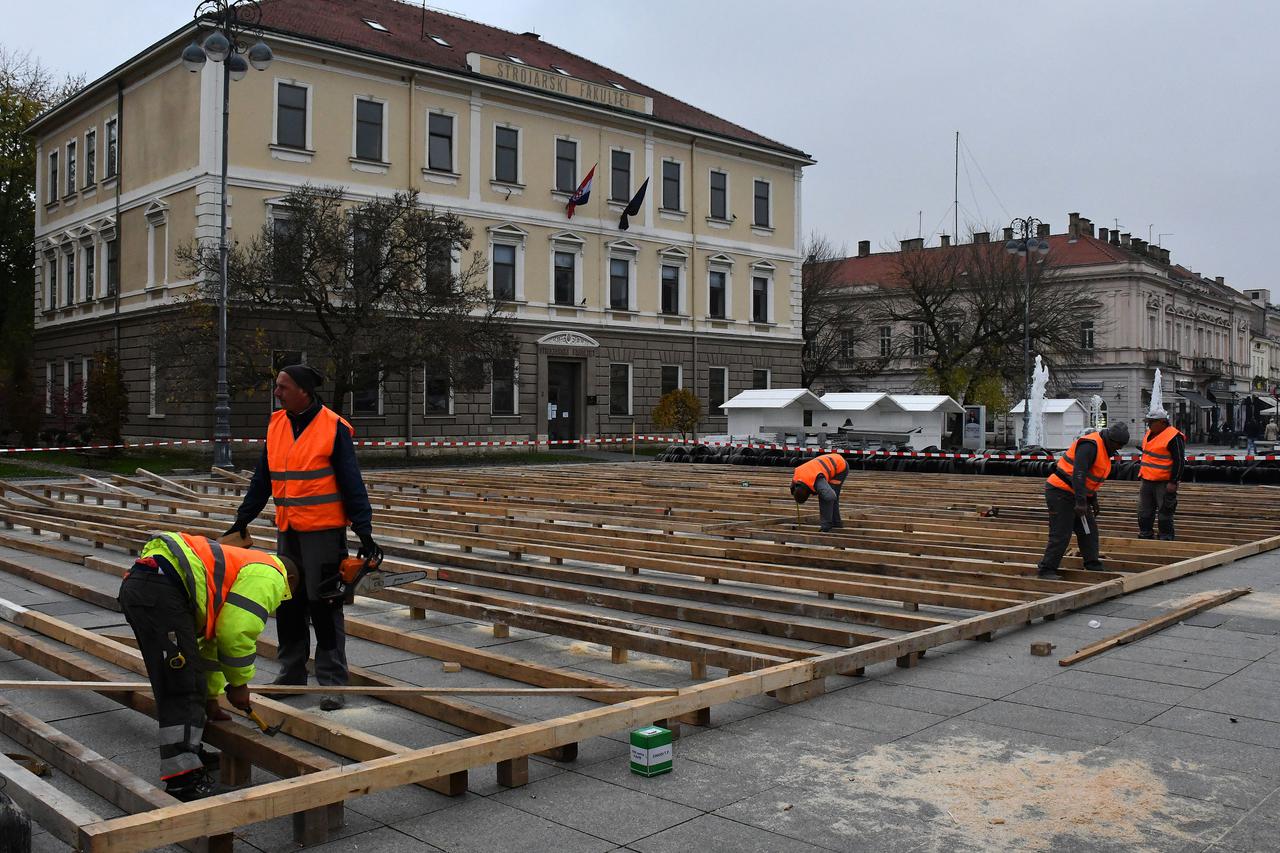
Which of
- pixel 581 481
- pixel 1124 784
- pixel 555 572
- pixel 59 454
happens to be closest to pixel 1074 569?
pixel 555 572

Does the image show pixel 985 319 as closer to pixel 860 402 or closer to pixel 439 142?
pixel 860 402

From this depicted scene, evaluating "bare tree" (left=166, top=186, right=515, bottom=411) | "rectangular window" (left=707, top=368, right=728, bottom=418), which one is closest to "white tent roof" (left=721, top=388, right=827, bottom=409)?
"rectangular window" (left=707, top=368, right=728, bottom=418)

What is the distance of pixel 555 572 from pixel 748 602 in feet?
7.29

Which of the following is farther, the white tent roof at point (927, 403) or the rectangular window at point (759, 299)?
the rectangular window at point (759, 299)

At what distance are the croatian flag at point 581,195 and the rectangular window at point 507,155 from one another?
6.28 ft

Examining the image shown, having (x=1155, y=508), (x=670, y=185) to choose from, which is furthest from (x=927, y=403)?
(x=1155, y=508)

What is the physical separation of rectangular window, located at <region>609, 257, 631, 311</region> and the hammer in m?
34.8

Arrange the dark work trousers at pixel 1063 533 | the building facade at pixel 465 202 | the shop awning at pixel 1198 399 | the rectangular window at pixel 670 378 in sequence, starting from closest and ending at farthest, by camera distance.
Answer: the dark work trousers at pixel 1063 533
the building facade at pixel 465 202
the rectangular window at pixel 670 378
the shop awning at pixel 1198 399

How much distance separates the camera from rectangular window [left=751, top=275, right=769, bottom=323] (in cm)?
4416

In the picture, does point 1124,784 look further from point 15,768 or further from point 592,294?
point 592,294

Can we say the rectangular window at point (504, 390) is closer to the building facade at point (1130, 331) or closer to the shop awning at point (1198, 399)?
the building facade at point (1130, 331)

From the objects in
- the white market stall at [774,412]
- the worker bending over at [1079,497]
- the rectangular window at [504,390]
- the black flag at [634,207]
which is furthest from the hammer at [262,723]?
the black flag at [634,207]

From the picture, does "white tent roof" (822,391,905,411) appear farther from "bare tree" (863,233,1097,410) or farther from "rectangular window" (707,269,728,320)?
"bare tree" (863,233,1097,410)

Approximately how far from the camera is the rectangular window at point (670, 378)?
41000 millimetres
